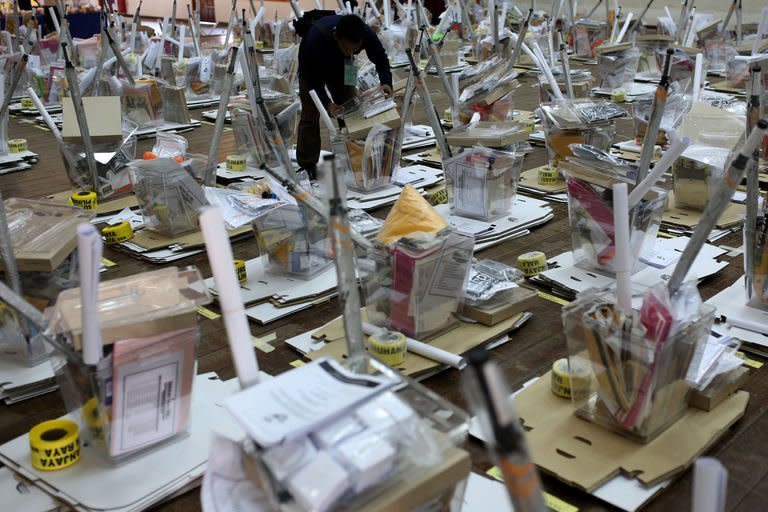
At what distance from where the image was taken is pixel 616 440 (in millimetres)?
1812

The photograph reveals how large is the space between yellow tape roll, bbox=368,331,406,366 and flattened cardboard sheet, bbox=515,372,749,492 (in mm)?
383

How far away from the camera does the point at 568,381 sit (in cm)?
201

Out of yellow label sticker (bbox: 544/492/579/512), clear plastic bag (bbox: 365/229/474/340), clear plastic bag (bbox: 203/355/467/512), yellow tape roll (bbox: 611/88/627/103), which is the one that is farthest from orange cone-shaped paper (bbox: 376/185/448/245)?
yellow tape roll (bbox: 611/88/627/103)

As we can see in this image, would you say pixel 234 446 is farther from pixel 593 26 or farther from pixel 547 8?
pixel 547 8

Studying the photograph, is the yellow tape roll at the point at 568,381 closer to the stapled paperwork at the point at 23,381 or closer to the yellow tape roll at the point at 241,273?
the yellow tape roll at the point at 241,273

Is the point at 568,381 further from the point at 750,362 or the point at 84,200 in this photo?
the point at 84,200

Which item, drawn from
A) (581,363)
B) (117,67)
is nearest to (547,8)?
(117,67)

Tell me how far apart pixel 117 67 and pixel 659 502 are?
252 inches

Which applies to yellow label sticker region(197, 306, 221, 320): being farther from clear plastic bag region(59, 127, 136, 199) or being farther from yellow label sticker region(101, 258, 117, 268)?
clear plastic bag region(59, 127, 136, 199)

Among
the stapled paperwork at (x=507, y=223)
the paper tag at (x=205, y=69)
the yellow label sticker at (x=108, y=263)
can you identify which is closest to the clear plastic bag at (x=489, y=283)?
the stapled paperwork at (x=507, y=223)

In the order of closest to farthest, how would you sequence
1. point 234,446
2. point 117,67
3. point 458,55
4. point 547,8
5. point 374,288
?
point 234,446 → point 374,288 → point 117,67 → point 458,55 → point 547,8

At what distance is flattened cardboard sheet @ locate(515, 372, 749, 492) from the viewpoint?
Result: 171 centimetres

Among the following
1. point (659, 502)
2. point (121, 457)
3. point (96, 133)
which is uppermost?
point (96, 133)

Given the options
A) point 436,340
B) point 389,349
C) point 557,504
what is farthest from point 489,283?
point 557,504
